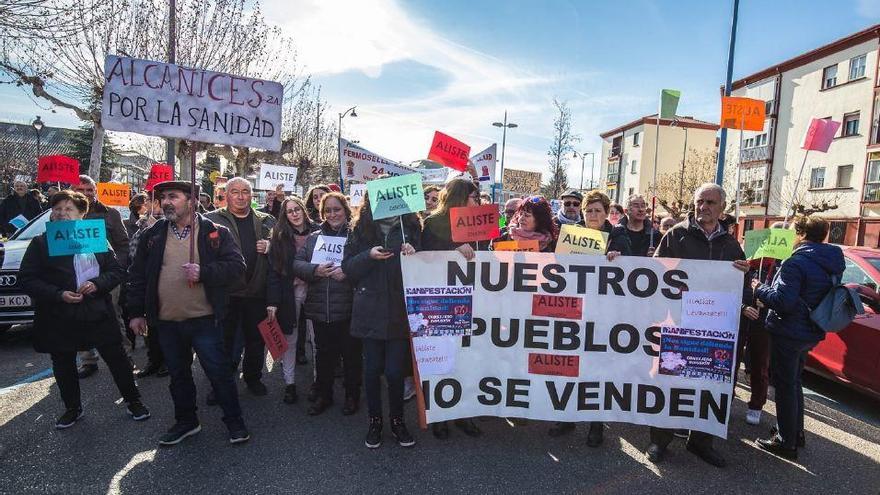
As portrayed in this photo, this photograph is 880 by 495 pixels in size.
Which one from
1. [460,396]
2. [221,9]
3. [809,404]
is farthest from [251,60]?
[809,404]

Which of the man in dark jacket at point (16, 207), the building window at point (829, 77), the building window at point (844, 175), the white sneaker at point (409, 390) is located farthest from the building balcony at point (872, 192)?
the man in dark jacket at point (16, 207)

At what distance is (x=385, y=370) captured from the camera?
3840mm

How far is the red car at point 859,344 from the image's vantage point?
15.5ft

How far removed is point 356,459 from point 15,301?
16.5ft

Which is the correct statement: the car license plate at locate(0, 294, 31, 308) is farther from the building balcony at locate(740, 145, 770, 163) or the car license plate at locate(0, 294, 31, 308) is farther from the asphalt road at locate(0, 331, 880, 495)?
the building balcony at locate(740, 145, 770, 163)

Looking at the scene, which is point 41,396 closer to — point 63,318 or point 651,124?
point 63,318

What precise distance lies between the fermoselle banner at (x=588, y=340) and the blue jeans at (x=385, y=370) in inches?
6.7

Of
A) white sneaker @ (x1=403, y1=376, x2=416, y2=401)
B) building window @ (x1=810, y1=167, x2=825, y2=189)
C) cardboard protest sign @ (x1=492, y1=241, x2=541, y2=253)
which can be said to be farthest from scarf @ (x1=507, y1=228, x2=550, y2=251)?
building window @ (x1=810, y1=167, x2=825, y2=189)

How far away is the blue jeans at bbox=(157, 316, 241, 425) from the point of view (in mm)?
3664

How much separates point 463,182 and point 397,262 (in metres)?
0.84

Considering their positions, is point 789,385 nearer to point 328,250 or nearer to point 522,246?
point 522,246

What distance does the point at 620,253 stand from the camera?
154 inches

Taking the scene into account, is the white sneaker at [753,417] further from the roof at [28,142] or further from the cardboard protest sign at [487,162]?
the roof at [28,142]

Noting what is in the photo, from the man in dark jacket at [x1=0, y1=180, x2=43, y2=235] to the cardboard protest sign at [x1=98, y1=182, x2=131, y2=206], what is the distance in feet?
5.68
